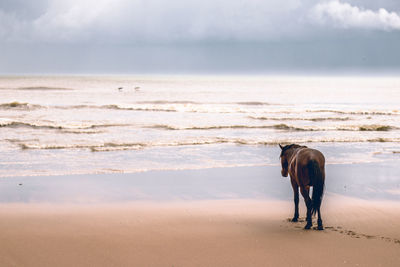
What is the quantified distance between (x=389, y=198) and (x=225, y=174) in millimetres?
3919

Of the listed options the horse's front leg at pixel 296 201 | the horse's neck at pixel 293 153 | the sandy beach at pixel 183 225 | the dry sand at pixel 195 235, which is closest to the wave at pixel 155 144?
the sandy beach at pixel 183 225

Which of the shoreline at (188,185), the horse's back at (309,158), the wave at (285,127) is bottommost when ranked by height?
the shoreline at (188,185)

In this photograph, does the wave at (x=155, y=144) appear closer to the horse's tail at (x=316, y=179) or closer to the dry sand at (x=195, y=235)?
the dry sand at (x=195, y=235)

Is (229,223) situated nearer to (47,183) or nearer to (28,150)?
→ (47,183)

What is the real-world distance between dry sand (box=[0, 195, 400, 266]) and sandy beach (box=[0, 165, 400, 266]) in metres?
0.01

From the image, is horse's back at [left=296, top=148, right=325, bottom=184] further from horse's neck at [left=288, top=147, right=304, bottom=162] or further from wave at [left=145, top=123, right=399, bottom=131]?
wave at [left=145, top=123, right=399, bottom=131]

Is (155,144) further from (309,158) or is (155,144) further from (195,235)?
(309,158)

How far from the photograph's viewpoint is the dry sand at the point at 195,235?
6035 millimetres

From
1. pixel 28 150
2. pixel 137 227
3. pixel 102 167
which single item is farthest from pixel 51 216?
pixel 28 150

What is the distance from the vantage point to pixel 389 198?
30.3 feet

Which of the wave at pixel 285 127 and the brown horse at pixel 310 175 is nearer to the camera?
the brown horse at pixel 310 175

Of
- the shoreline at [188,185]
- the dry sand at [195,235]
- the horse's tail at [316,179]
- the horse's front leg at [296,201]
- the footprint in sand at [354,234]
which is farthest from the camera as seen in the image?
the shoreline at [188,185]

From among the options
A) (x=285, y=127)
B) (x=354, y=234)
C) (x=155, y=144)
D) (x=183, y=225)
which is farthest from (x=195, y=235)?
(x=285, y=127)

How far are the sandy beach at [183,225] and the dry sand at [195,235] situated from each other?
0.04 feet
